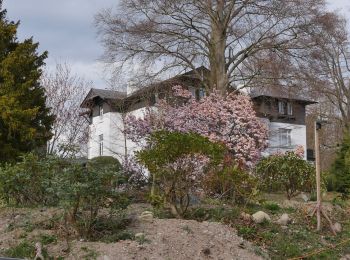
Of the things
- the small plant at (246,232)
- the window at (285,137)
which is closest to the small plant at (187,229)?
the small plant at (246,232)

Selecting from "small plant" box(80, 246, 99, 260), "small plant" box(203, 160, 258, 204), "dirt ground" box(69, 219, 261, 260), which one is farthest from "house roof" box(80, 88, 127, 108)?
"small plant" box(80, 246, 99, 260)

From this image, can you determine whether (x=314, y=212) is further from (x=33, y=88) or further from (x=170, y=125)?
(x=170, y=125)

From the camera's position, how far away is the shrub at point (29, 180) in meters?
8.77

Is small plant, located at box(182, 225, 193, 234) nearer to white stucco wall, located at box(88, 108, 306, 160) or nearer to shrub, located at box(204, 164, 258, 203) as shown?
shrub, located at box(204, 164, 258, 203)

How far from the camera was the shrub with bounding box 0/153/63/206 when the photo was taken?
8.77 m

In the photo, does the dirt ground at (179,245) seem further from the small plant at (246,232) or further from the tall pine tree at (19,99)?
the tall pine tree at (19,99)

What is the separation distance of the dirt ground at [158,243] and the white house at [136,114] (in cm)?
1902

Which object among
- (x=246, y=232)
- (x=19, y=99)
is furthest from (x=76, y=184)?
(x=19, y=99)

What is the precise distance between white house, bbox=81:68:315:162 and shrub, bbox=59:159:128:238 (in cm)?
1929

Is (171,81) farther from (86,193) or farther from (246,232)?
(86,193)

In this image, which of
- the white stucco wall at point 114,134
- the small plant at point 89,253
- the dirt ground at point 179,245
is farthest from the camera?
the white stucco wall at point 114,134

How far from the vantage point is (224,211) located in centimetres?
963

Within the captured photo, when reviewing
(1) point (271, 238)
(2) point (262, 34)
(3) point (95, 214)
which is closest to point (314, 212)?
(1) point (271, 238)

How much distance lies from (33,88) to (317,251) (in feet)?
39.0
